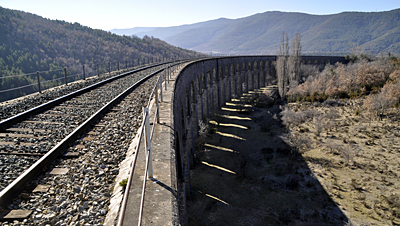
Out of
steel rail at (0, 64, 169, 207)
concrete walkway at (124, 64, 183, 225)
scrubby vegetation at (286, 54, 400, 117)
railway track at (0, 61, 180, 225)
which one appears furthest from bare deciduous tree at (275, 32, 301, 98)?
steel rail at (0, 64, 169, 207)

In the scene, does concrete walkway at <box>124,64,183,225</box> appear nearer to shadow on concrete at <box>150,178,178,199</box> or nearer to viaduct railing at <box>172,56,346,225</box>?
shadow on concrete at <box>150,178,178,199</box>

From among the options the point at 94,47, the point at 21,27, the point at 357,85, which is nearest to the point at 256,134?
the point at 357,85

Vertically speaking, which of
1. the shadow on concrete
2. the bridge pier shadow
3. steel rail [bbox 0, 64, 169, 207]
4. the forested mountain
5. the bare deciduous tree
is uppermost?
the forested mountain

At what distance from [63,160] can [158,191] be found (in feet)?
7.30

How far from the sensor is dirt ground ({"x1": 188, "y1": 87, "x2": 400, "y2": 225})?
11.3 m

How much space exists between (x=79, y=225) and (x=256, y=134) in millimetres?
20614

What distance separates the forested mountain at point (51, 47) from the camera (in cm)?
4500

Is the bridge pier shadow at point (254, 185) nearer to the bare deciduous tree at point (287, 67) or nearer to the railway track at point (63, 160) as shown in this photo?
the railway track at point (63, 160)

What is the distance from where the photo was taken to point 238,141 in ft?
69.6

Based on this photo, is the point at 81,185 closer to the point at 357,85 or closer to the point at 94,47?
the point at 357,85

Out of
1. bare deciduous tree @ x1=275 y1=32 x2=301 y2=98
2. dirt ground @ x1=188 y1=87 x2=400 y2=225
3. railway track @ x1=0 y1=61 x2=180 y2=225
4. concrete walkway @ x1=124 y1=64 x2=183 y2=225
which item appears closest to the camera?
concrete walkway @ x1=124 y1=64 x2=183 y2=225

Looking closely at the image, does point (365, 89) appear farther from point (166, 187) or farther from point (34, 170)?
point (34, 170)

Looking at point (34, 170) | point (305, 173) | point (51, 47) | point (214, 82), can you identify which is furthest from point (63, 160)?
point (51, 47)

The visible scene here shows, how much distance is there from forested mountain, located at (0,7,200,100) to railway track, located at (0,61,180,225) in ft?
117
